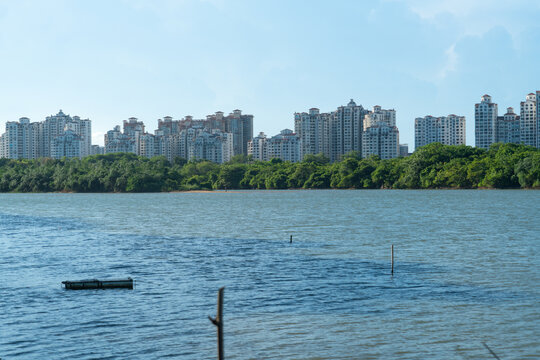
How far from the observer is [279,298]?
23750 millimetres

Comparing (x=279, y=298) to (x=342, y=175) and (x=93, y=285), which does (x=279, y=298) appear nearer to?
(x=93, y=285)

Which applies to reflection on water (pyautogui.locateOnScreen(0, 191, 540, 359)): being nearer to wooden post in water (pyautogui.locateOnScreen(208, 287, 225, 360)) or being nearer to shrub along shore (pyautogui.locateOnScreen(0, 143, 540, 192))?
wooden post in water (pyautogui.locateOnScreen(208, 287, 225, 360))

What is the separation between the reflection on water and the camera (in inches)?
687

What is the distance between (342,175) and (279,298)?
510 ft

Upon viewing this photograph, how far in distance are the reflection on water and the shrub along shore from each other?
106 m

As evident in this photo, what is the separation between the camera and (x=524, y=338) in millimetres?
17906

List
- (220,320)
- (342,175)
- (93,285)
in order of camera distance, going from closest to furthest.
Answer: (220,320), (93,285), (342,175)

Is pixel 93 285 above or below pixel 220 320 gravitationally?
below

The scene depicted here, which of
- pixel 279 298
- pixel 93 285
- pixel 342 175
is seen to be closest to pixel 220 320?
pixel 279 298

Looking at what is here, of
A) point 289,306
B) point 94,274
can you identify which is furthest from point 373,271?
point 94,274

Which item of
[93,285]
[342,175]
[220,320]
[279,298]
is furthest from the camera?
[342,175]

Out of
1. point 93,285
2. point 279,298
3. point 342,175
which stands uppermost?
point 342,175

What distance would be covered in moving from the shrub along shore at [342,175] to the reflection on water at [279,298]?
4169 inches

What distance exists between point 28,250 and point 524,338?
33389 millimetres
